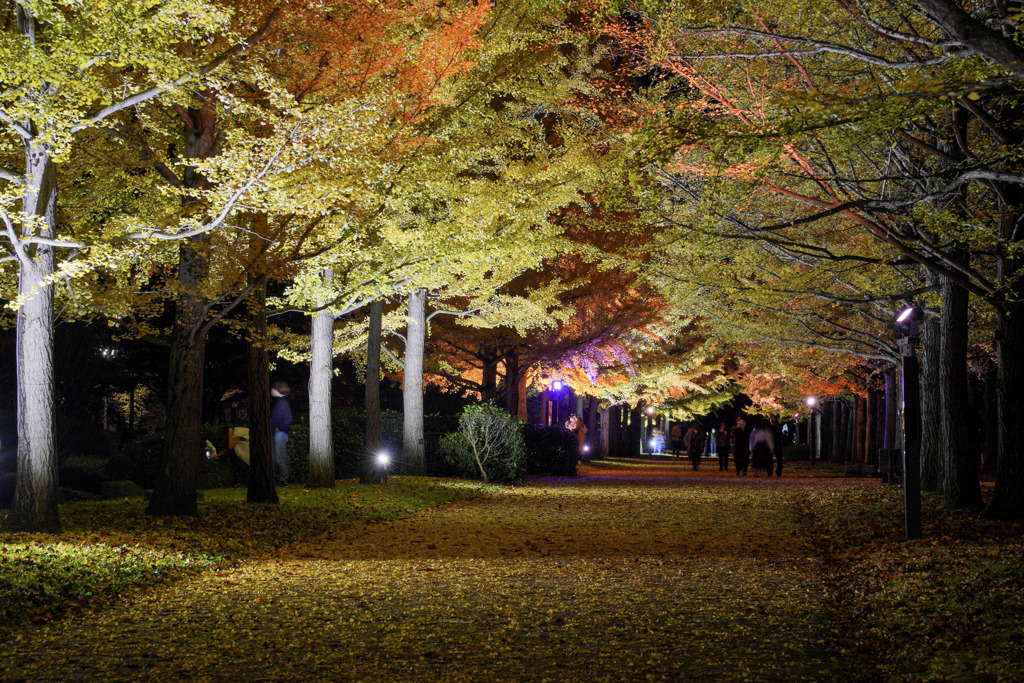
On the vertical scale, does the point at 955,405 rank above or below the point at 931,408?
above

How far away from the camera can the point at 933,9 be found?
19.2ft

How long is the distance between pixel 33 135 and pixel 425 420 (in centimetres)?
1553

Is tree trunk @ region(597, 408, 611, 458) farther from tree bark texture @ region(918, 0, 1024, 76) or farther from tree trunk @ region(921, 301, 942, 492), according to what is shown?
tree bark texture @ region(918, 0, 1024, 76)

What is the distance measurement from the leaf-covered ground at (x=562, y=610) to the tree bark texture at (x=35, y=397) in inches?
57.5

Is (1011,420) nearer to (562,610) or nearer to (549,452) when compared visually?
(562,610)

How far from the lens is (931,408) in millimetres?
14000

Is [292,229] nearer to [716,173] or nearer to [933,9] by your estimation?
[716,173]

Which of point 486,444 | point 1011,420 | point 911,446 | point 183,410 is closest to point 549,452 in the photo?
point 486,444

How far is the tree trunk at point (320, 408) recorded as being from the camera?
1479 centimetres

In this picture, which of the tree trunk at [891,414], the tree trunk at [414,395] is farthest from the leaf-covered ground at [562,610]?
the tree trunk at [891,414]

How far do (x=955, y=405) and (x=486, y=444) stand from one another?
10141 millimetres

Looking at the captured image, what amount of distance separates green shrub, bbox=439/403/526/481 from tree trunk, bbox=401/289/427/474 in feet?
2.83

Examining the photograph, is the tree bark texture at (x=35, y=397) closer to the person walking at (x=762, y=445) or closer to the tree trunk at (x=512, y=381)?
the tree trunk at (x=512, y=381)

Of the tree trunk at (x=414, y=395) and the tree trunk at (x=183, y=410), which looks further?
the tree trunk at (x=414, y=395)
